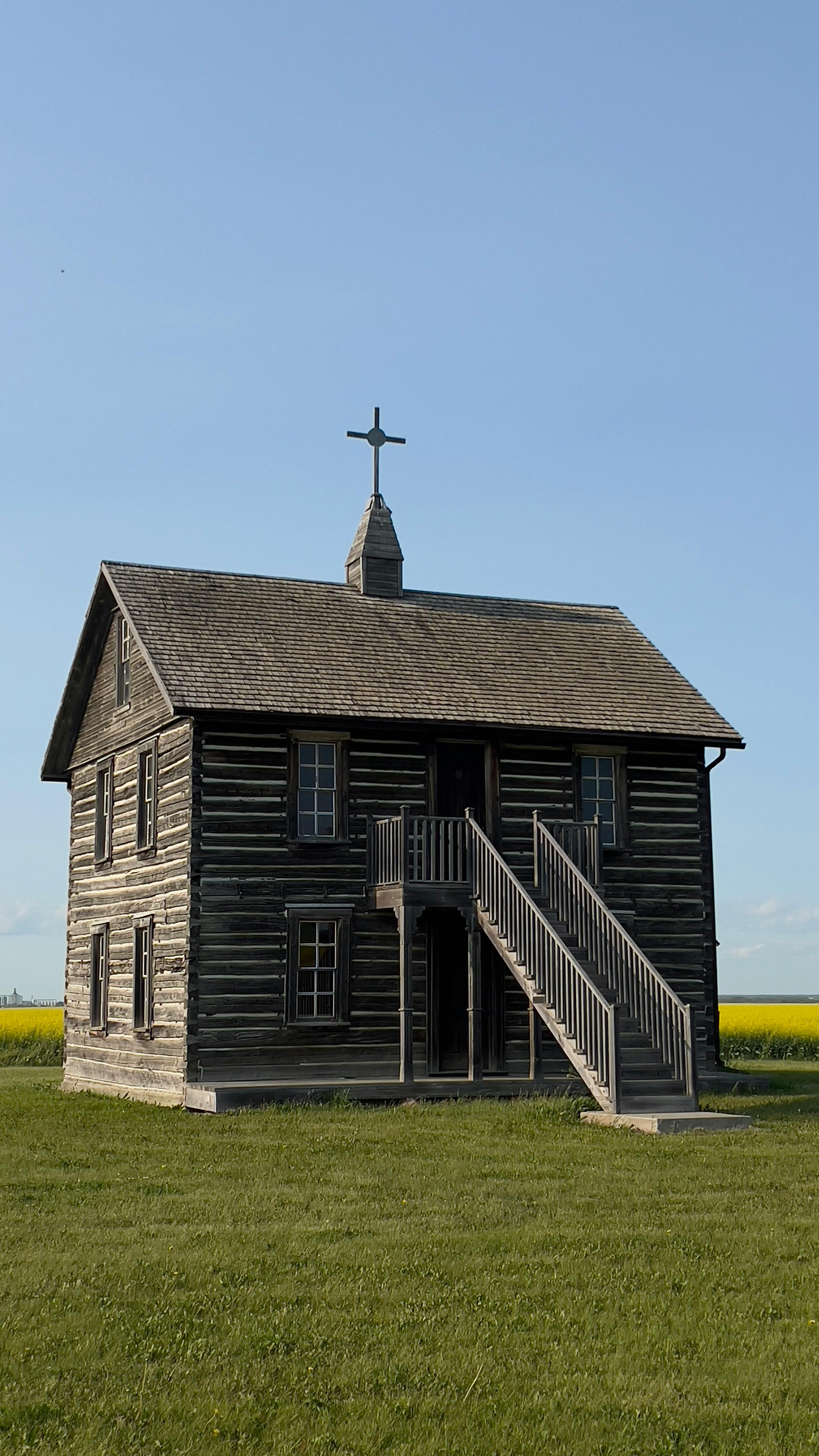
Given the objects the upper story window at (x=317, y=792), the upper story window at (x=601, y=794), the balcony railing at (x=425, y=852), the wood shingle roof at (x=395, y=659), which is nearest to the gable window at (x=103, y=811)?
the wood shingle roof at (x=395, y=659)

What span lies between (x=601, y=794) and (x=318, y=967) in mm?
5893

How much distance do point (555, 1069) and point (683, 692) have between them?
7341 mm

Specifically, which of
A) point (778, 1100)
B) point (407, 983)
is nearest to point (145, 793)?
point (407, 983)

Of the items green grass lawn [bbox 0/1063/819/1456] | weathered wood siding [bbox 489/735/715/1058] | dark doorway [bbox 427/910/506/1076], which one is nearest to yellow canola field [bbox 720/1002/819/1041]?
weathered wood siding [bbox 489/735/715/1058]

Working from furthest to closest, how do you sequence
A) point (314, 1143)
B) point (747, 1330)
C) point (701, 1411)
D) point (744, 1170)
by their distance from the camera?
point (314, 1143) → point (744, 1170) → point (747, 1330) → point (701, 1411)

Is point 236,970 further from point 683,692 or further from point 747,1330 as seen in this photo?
point 747,1330

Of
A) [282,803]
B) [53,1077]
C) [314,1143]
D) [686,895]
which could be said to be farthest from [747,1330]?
[53,1077]

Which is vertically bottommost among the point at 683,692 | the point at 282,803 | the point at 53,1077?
the point at 53,1077

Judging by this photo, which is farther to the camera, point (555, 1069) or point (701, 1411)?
point (555, 1069)

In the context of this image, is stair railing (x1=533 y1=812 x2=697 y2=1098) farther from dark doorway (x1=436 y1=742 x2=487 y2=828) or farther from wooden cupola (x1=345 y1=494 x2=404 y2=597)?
wooden cupola (x1=345 y1=494 x2=404 y2=597)

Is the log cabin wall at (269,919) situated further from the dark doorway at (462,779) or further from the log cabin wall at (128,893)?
the dark doorway at (462,779)

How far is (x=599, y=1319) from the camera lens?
10.0 metres

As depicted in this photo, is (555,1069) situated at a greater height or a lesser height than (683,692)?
lesser

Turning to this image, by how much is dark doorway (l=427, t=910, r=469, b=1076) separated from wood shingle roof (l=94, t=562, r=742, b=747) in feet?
11.1
